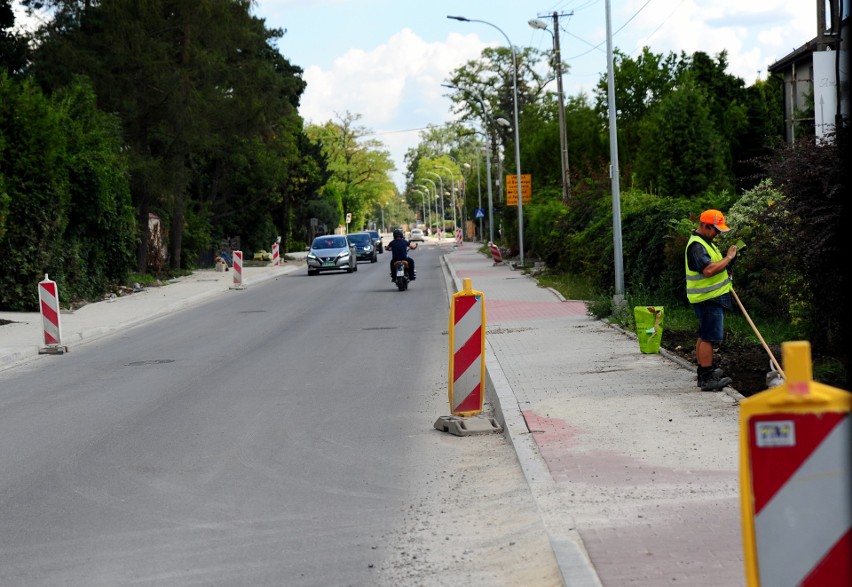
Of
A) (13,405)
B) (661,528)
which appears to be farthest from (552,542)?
(13,405)

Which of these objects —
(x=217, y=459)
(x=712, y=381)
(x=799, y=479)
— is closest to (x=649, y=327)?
(x=712, y=381)

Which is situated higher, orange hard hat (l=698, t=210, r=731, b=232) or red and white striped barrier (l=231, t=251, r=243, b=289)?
orange hard hat (l=698, t=210, r=731, b=232)

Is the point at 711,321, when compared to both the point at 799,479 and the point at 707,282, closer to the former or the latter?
the point at 707,282

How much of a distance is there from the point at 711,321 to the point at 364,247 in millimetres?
47837

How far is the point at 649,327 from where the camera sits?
45.6 feet

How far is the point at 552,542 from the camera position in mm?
5867

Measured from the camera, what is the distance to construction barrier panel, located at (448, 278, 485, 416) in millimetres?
10477

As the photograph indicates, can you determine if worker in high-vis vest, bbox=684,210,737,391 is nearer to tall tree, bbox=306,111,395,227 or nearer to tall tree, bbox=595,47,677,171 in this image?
tall tree, bbox=595,47,677,171

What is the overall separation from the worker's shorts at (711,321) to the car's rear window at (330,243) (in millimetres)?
35941

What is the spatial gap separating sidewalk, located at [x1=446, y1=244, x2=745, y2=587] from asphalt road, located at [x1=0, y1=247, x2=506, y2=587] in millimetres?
957

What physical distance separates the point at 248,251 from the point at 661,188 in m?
32.2

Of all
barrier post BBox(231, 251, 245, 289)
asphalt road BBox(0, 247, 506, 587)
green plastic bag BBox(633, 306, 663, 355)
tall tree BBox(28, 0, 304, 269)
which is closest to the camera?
asphalt road BBox(0, 247, 506, 587)

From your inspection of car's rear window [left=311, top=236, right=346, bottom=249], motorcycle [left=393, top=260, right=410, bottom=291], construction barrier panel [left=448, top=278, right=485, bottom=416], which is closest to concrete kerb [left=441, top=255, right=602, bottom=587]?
construction barrier panel [left=448, top=278, right=485, bottom=416]

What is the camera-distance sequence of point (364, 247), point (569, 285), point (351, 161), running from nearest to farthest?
point (569, 285) → point (364, 247) → point (351, 161)
